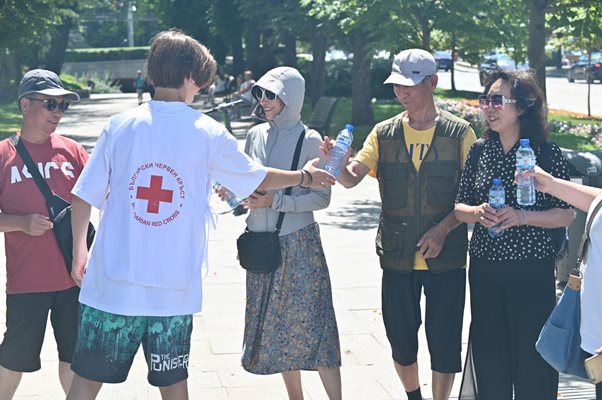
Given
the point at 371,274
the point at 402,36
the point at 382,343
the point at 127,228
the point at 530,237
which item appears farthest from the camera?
the point at 402,36

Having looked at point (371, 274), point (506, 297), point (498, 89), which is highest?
point (498, 89)

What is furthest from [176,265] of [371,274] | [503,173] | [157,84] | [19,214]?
[371,274]

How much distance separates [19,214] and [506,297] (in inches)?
93.0

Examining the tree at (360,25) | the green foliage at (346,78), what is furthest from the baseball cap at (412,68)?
the green foliage at (346,78)

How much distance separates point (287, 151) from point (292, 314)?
841 millimetres

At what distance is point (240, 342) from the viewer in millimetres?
7145

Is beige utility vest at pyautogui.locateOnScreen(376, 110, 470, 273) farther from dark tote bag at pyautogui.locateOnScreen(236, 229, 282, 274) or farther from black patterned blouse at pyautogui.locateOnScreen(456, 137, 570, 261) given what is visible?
dark tote bag at pyautogui.locateOnScreen(236, 229, 282, 274)

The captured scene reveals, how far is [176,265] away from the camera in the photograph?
12.8 feet

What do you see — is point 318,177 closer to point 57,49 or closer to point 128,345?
point 128,345

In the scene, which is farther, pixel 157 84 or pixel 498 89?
pixel 498 89

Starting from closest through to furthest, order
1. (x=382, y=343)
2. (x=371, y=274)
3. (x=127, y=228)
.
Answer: (x=127, y=228)
(x=382, y=343)
(x=371, y=274)

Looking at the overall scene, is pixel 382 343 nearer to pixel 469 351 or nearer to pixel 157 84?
pixel 469 351

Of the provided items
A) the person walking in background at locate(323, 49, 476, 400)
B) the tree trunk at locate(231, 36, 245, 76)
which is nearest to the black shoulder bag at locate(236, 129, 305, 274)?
the person walking in background at locate(323, 49, 476, 400)

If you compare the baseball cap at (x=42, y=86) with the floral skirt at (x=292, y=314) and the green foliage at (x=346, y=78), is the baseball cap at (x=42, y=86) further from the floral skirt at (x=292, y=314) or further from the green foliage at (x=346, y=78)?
the green foliage at (x=346, y=78)
